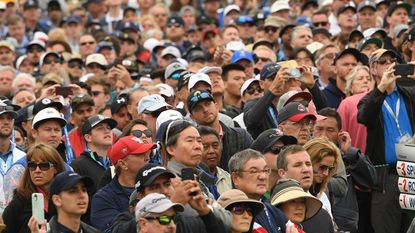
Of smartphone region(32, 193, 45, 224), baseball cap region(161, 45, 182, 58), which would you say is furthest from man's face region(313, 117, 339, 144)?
baseball cap region(161, 45, 182, 58)

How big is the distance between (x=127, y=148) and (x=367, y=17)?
9788 millimetres

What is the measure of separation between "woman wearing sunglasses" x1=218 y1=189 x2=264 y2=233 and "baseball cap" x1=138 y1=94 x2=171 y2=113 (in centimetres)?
370

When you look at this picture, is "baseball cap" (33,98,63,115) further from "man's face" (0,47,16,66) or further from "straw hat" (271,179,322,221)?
"man's face" (0,47,16,66)

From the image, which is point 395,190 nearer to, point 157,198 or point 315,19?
point 157,198

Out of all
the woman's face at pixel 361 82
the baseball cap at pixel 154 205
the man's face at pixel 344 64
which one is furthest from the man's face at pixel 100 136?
the man's face at pixel 344 64

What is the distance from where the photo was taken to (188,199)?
10875 mm

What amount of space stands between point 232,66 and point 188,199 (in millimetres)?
6480

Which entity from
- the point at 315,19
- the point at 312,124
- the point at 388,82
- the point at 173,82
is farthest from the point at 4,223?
the point at 315,19

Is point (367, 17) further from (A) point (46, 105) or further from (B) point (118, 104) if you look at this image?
(A) point (46, 105)

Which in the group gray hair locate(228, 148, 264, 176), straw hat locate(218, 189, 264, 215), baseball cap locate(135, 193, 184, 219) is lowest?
straw hat locate(218, 189, 264, 215)

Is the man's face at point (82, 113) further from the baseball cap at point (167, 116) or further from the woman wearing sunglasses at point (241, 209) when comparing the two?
the woman wearing sunglasses at point (241, 209)

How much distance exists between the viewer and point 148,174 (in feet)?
37.5

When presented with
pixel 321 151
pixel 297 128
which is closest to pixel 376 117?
pixel 297 128

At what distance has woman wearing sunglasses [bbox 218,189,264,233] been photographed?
37.1 feet
